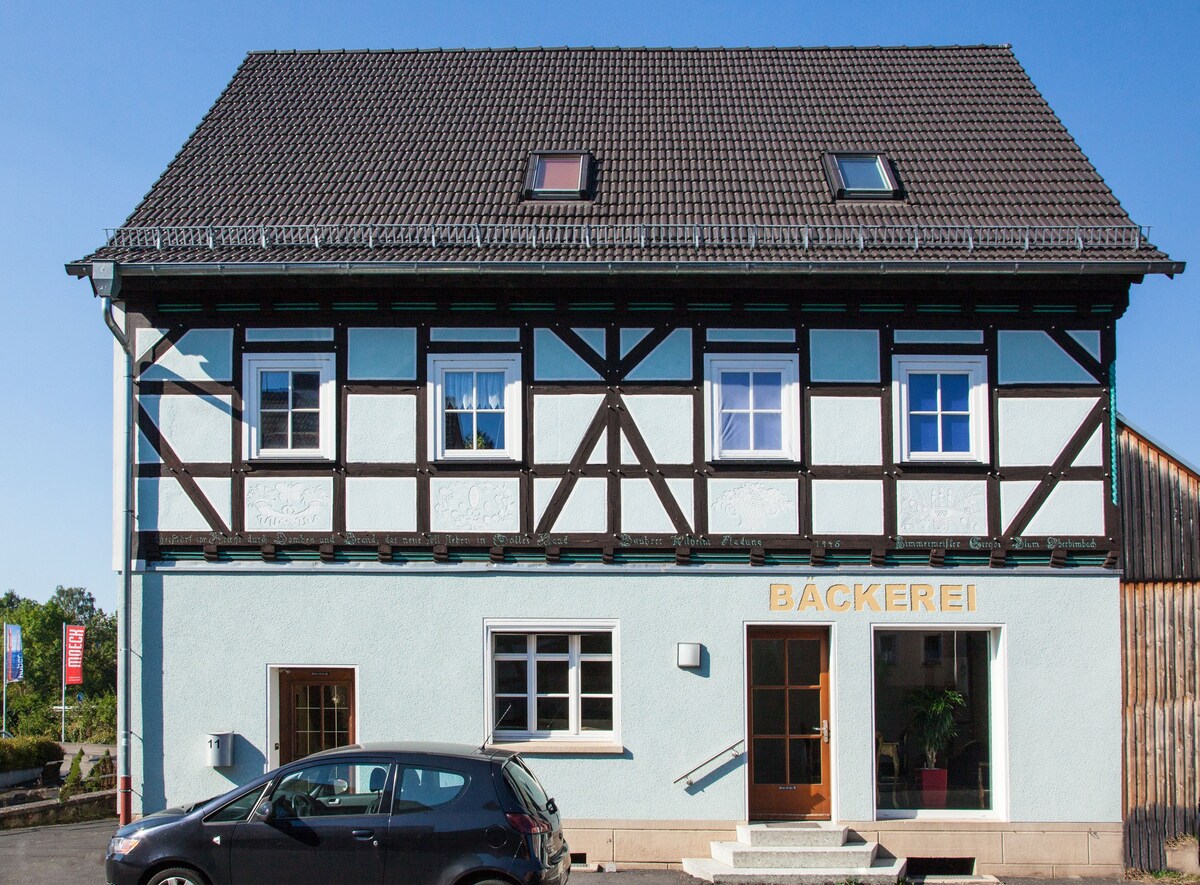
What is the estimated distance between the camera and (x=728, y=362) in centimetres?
1213

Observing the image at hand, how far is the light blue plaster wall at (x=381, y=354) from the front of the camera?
480 inches

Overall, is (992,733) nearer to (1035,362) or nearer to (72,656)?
(1035,362)

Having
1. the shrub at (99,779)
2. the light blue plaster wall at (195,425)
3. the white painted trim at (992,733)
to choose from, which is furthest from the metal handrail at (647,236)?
the shrub at (99,779)

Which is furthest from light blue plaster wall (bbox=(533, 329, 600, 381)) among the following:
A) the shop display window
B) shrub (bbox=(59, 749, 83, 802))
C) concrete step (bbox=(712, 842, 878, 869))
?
shrub (bbox=(59, 749, 83, 802))

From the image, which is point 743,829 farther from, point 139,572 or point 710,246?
point 139,572

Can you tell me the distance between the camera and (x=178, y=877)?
27.9 feet

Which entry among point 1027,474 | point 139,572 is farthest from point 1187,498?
point 139,572

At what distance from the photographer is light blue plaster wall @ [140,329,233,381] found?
40.3 feet

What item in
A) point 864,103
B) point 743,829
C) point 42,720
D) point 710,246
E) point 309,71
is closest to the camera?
point 743,829

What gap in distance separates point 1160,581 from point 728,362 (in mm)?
5220

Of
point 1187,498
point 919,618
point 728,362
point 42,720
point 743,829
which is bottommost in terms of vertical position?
point 42,720

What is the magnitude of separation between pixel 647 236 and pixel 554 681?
197 inches

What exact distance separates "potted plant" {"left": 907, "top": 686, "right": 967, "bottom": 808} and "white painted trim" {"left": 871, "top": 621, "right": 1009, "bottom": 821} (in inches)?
7.5

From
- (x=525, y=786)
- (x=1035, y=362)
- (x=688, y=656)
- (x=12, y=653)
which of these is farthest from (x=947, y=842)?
(x=12, y=653)
